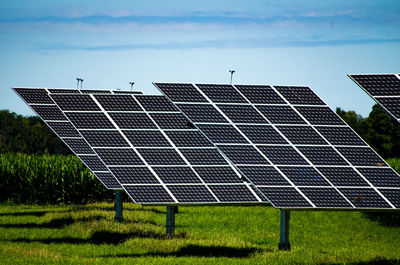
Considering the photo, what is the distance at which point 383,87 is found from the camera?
17.0 metres

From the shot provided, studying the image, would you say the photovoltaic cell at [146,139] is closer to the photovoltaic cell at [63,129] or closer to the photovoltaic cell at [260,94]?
the photovoltaic cell at [260,94]

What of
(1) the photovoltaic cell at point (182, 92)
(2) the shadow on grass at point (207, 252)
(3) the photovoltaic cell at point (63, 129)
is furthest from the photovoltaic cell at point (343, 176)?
(3) the photovoltaic cell at point (63, 129)

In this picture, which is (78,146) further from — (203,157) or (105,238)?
(203,157)

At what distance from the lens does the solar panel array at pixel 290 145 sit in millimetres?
17688

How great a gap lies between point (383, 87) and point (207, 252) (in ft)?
21.0

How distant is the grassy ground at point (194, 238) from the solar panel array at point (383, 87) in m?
3.82

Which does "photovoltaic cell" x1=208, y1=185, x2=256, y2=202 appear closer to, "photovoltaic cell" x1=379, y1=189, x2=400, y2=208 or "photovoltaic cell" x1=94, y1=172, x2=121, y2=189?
"photovoltaic cell" x1=379, y1=189, x2=400, y2=208

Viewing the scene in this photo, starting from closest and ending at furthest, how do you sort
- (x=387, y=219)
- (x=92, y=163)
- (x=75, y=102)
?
1. (x=75, y=102)
2. (x=92, y=163)
3. (x=387, y=219)

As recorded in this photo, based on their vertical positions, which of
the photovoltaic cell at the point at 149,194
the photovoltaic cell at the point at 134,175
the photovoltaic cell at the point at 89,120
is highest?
the photovoltaic cell at the point at 89,120

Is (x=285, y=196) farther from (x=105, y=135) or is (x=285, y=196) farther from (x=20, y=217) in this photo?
(x=20, y=217)

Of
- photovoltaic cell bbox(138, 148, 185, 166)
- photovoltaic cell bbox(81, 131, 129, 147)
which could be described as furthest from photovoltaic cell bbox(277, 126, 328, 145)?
photovoltaic cell bbox(81, 131, 129, 147)

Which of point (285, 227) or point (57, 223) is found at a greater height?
point (285, 227)

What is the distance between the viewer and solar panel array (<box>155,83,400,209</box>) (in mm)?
17688

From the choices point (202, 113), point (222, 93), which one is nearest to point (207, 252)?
point (202, 113)
